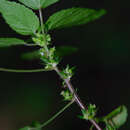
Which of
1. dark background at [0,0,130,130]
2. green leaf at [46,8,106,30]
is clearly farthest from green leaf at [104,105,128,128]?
dark background at [0,0,130,130]

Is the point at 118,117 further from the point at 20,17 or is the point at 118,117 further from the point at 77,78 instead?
the point at 77,78

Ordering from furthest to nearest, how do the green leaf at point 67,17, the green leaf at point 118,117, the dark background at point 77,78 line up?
the dark background at point 77,78
the green leaf at point 118,117
the green leaf at point 67,17

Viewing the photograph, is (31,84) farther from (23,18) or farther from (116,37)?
(23,18)

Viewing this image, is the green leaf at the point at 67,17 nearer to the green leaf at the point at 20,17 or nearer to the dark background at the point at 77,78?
the green leaf at the point at 20,17

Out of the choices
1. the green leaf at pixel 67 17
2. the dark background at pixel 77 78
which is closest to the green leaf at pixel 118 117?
the green leaf at pixel 67 17

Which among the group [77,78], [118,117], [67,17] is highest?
[67,17]

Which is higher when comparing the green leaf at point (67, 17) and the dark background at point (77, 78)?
the green leaf at point (67, 17)

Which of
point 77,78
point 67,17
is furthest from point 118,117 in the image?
point 77,78
